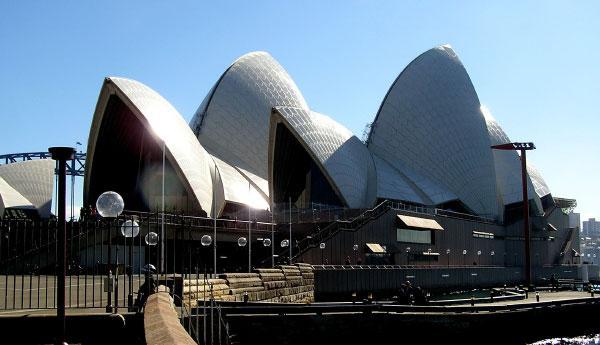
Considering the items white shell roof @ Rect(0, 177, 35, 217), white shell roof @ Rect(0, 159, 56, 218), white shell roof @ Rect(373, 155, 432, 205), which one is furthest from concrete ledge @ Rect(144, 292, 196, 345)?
white shell roof @ Rect(0, 159, 56, 218)

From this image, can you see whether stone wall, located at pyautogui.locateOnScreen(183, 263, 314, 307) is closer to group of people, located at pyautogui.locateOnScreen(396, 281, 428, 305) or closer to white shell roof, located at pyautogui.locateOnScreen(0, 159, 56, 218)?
group of people, located at pyautogui.locateOnScreen(396, 281, 428, 305)

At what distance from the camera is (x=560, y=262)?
83312 millimetres

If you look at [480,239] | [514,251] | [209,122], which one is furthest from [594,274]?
[209,122]

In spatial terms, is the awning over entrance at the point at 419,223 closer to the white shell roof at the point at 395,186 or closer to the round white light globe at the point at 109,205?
the white shell roof at the point at 395,186

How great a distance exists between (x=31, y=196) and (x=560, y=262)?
5943 centimetres

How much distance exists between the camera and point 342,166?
2408 inches

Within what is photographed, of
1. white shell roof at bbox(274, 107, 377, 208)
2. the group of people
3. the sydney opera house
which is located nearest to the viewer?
the group of people

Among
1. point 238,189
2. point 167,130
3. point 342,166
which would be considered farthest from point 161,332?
point 342,166

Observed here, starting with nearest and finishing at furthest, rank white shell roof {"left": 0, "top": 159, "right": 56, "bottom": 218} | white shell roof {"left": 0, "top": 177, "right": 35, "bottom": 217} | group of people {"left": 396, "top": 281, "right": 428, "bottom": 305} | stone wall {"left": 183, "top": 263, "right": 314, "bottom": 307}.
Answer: stone wall {"left": 183, "top": 263, "right": 314, "bottom": 307} < group of people {"left": 396, "top": 281, "right": 428, "bottom": 305} < white shell roof {"left": 0, "top": 177, "right": 35, "bottom": 217} < white shell roof {"left": 0, "top": 159, "right": 56, "bottom": 218}

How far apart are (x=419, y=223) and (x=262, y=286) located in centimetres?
3247

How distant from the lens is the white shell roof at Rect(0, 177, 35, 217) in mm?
62531

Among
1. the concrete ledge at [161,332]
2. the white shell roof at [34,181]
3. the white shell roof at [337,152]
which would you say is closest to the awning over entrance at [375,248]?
the white shell roof at [337,152]

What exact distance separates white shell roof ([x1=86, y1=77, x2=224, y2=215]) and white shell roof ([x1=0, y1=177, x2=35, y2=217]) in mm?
13212

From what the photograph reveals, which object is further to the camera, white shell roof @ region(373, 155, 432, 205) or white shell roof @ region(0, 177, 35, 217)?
white shell roof @ region(373, 155, 432, 205)
